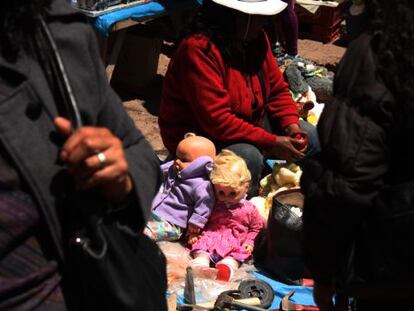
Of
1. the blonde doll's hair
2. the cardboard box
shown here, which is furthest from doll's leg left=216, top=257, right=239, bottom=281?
the cardboard box

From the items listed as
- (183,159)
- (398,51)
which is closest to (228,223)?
(183,159)

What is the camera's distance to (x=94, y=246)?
1.27 m

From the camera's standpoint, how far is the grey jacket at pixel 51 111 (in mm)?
1225

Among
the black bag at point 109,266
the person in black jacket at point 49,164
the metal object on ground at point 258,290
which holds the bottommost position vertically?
the metal object on ground at point 258,290

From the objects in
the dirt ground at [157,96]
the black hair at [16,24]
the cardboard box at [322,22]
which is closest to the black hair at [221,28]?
the dirt ground at [157,96]

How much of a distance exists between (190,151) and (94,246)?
2.11 metres

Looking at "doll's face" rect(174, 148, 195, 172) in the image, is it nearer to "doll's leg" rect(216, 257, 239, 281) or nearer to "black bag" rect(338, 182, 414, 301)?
"doll's leg" rect(216, 257, 239, 281)

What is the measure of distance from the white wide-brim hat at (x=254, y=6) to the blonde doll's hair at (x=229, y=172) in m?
0.84

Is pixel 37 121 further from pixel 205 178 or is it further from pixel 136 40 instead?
pixel 136 40

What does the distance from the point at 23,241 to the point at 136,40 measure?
4.68 m

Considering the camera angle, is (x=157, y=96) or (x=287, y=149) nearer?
(x=287, y=149)

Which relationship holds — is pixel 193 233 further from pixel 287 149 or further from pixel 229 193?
pixel 287 149

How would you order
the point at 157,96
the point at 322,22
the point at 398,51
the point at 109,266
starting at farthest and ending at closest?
Answer: 1. the point at 322,22
2. the point at 157,96
3. the point at 398,51
4. the point at 109,266

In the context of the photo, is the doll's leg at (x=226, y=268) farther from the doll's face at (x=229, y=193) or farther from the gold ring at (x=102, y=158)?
the gold ring at (x=102, y=158)
